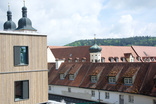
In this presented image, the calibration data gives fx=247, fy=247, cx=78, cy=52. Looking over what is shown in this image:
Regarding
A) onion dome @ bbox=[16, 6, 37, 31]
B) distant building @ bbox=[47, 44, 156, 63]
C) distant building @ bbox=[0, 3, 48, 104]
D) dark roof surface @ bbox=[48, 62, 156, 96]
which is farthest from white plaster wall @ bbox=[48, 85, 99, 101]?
onion dome @ bbox=[16, 6, 37, 31]

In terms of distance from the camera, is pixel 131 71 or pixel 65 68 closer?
pixel 131 71

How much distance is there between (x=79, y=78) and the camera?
127ft

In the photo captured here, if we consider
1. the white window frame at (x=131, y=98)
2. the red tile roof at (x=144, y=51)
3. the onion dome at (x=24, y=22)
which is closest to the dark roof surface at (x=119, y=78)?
the white window frame at (x=131, y=98)

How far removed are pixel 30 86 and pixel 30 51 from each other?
9.35 feet

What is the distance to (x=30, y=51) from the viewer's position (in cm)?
2028

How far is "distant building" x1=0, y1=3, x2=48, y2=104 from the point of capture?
18656 millimetres

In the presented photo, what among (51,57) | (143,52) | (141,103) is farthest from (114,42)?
(141,103)

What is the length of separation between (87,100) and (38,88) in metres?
16.6

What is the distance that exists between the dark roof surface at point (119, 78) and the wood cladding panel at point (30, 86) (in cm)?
1313

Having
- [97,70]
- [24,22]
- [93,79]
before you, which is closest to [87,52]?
[24,22]

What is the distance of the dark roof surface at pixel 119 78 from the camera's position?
2964 cm

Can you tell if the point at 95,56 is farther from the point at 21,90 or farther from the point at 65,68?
the point at 21,90

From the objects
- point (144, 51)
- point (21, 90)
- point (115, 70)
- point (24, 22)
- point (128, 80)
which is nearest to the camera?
point (21, 90)

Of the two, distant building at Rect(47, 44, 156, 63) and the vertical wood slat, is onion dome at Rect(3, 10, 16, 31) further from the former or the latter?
the vertical wood slat
